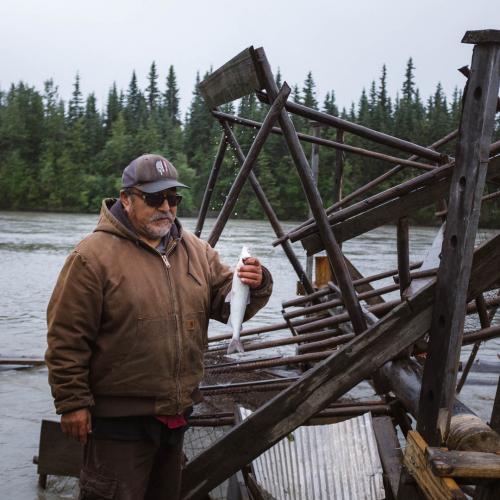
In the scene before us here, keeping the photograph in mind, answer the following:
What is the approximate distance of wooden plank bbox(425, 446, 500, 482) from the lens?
2586 mm

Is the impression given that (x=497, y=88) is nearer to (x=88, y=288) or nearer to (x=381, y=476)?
(x=88, y=288)

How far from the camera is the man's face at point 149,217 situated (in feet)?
11.1

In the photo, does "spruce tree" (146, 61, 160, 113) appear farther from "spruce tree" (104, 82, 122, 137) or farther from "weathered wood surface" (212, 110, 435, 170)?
"weathered wood surface" (212, 110, 435, 170)

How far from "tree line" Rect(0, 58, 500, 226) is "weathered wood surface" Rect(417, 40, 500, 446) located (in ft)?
225

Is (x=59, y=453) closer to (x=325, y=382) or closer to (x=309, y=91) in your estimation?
Answer: (x=325, y=382)

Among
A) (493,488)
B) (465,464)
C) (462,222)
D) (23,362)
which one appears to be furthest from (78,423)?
(23,362)

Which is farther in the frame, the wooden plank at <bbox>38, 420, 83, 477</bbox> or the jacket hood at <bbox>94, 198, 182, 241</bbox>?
the wooden plank at <bbox>38, 420, 83, 477</bbox>

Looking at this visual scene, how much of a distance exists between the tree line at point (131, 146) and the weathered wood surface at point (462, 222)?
68.7m

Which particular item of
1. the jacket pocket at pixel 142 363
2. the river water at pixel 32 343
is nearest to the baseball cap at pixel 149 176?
the jacket pocket at pixel 142 363

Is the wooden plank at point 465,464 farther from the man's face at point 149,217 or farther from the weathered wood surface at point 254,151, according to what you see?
the weathered wood surface at point 254,151

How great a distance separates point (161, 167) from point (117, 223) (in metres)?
0.36

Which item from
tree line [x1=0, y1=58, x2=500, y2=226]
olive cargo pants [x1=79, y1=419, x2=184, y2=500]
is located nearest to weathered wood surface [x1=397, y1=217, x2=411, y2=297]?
olive cargo pants [x1=79, y1=419, x2=184, y2=500]

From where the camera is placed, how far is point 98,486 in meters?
3.22

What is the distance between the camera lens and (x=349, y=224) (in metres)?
4.93
